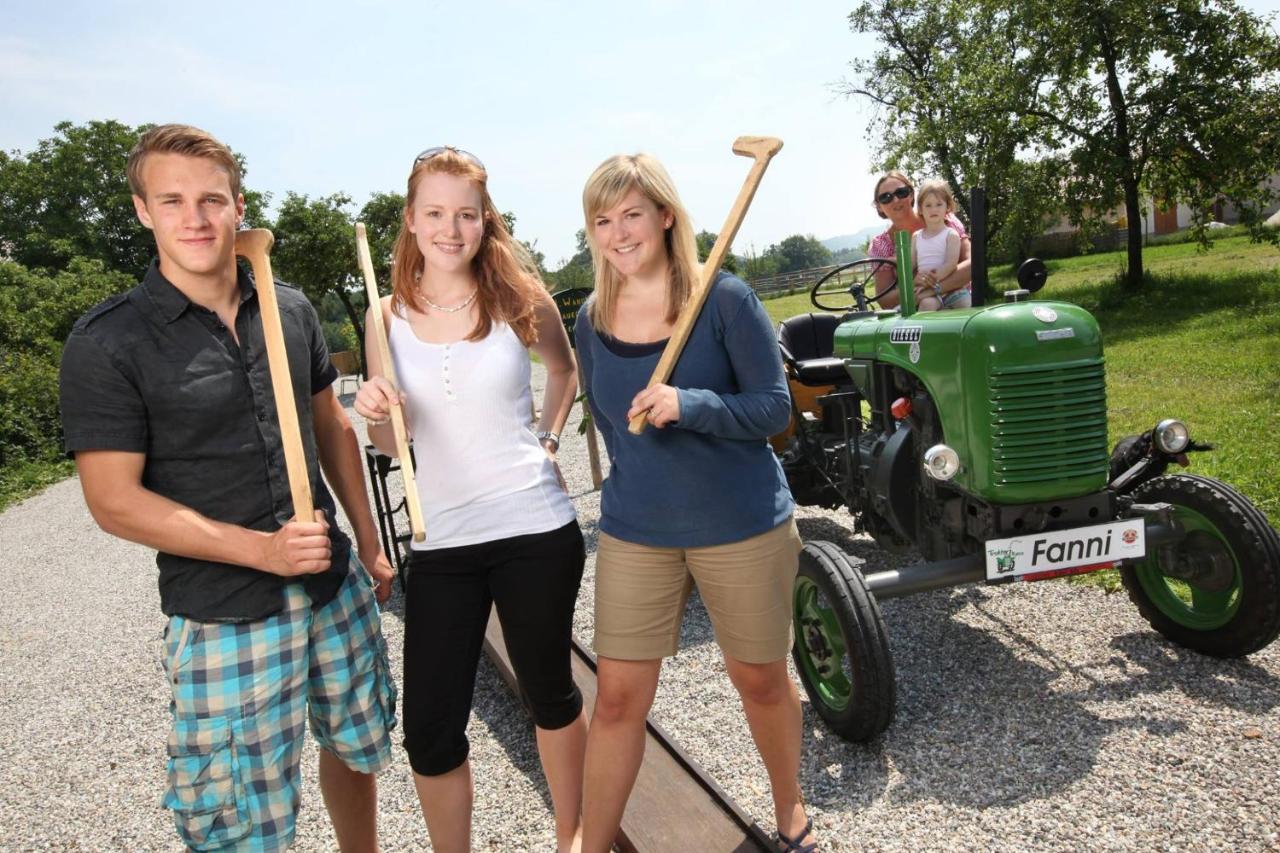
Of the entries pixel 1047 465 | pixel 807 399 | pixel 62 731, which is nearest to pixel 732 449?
pixel 1047 465

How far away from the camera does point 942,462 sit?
307cm

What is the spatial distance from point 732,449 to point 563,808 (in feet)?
3.40

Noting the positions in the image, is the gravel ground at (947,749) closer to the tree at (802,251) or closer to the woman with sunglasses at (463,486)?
the woman with sunglasses at (463,486)

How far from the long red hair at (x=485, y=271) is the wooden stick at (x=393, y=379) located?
0.08 meters

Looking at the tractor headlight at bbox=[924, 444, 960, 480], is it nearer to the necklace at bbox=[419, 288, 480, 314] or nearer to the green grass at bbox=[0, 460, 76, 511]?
the necklace at bbox=[419, 288, 480, 314]

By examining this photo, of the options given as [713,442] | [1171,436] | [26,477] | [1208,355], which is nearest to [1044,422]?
[1171,436]

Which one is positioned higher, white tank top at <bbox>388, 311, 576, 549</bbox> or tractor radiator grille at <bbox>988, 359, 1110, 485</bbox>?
white tank top at <bbox>388, 311, 576, 549</bbox>

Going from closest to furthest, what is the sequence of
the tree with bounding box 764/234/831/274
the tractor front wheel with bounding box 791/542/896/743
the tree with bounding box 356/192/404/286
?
the tractor front wheel with bounding box 791/542/896/743, the tree with bounding box 356/192/404/286, the tree with bounding box 764/234/831/274

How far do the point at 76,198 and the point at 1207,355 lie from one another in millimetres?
40259

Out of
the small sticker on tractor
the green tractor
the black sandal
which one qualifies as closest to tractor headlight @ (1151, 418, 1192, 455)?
the green tractor

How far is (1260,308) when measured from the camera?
12164 millimetres

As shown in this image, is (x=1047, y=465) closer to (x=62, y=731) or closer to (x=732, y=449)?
(x=732, y=449)

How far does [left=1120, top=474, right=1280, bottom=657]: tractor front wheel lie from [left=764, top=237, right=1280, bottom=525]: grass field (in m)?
1.35

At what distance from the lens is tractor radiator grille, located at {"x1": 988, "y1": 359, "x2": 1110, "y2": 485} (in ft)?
9.65
